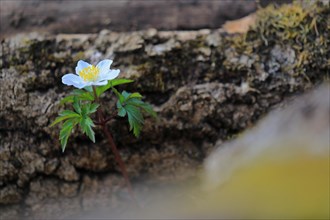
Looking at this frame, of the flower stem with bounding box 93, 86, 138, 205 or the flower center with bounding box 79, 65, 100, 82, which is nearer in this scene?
the flower center with bounding box 79, 65, 100, 82

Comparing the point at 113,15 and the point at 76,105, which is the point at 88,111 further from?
the point at 113,15

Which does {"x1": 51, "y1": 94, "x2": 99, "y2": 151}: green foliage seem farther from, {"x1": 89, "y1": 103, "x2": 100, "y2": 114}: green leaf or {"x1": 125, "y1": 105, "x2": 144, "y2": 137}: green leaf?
{"x1": 125, "y1": 105, "x2": 144, "y2": 137}: green leaf

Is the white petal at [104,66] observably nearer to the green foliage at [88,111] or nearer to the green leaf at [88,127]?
the green foliage at [88,111]

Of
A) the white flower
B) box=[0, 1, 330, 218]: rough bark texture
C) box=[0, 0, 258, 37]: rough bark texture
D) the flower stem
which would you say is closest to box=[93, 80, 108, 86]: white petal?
the white flower

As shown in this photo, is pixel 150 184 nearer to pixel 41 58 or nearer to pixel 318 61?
pixel 41 58

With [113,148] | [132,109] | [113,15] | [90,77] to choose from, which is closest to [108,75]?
[90,77]

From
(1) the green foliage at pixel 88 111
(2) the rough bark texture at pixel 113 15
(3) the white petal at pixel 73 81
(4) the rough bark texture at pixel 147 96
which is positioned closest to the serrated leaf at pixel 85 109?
(1) the green foliage at pixel 88 111
